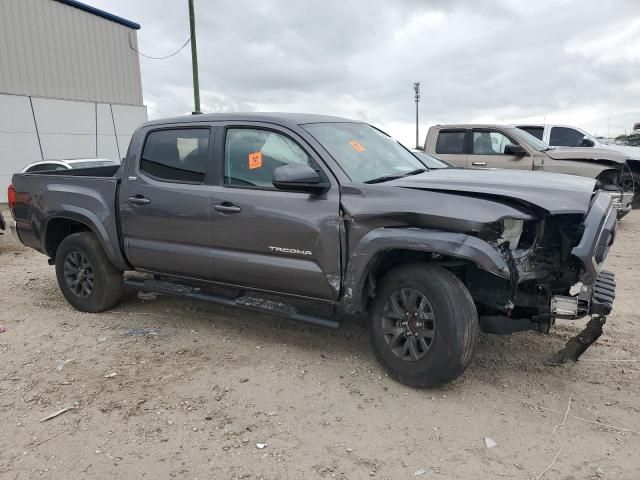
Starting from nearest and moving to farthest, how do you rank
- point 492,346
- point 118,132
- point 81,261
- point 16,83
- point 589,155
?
point 492,346 → point 81,261 → point 589,155 → point 16,83 → point 118,132

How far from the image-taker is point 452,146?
32.7ft

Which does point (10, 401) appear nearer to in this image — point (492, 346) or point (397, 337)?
point (397, 337)

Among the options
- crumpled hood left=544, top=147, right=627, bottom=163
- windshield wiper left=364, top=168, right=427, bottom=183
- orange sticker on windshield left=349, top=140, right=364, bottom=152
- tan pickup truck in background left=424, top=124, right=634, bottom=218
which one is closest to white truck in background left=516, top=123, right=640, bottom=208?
tan pickup truck in background left=424, top=124, right=634, bottom=218

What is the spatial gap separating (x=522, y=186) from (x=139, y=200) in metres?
3.10

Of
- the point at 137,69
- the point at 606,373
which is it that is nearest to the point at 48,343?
the point at 606,373

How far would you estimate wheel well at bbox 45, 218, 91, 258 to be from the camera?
535cm

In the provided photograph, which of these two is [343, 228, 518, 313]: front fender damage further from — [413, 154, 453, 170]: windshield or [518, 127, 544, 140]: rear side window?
[518, 127, 544, 140]: rear side window

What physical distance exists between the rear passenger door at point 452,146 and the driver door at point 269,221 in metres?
6.45

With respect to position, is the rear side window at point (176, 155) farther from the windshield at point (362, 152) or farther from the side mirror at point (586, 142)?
the side mirror at point (586, 142)

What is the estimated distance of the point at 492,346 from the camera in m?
4.17

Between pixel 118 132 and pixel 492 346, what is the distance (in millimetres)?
19029

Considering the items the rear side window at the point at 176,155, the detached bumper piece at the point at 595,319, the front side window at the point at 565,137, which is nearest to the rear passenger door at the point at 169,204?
the rear side window at the point at 176,155

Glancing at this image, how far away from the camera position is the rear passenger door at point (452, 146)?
9.83m

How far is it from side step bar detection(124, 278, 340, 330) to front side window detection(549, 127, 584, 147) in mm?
9159
